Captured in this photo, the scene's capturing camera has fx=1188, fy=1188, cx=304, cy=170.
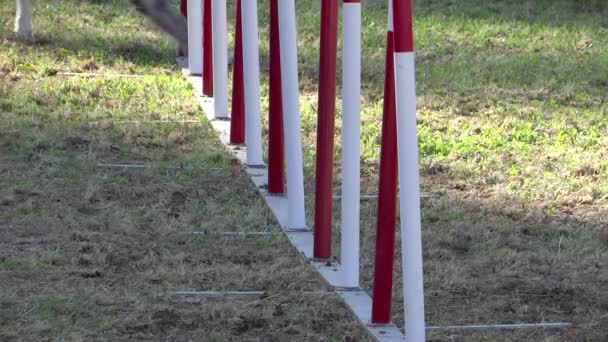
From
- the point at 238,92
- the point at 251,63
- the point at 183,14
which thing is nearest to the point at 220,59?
the point at 238,92

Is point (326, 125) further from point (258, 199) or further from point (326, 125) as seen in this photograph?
point (258, 199)

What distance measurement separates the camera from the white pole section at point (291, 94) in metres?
5.58

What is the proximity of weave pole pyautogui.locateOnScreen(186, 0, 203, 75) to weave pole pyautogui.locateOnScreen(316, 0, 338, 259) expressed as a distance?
4.67 metres

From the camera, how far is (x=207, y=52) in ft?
30.3

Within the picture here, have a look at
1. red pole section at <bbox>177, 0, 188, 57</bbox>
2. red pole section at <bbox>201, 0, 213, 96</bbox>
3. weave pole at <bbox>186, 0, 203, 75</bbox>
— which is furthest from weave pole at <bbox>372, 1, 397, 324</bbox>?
red pole section at <bbox>177, 0, 188, 57</bbox>

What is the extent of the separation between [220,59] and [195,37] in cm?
167

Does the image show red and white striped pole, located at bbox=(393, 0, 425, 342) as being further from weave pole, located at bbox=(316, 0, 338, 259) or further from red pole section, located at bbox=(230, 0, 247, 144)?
red pole section, located at bbox=(230, 0, 247, 144)

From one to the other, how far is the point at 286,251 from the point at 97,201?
1.29 meters

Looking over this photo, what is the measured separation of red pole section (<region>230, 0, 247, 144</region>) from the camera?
289 inches

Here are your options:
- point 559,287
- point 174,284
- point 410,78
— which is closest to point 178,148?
point 174,284

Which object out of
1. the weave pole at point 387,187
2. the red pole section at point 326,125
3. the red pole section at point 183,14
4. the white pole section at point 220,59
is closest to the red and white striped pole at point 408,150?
the weave pole at point 387,187

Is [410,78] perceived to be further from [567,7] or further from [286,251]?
[567,7]

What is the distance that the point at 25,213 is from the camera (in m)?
6.06

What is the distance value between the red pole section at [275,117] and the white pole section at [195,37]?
340cm
